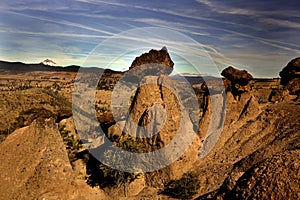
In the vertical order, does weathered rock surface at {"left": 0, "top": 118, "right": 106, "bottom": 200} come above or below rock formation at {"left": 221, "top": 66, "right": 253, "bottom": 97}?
below

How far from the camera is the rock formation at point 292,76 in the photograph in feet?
93.9

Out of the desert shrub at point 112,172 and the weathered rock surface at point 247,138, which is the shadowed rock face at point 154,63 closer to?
the desert shrub at point 112,172

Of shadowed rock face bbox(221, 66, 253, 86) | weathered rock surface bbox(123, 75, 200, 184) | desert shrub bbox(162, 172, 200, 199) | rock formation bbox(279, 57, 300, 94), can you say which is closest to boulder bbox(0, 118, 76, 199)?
weathered rock surface bbox(123, 75, 200, 184)

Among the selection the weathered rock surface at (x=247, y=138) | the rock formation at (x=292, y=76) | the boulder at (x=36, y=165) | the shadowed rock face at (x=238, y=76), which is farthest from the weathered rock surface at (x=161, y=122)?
the rock formation at (x=292, y=76)

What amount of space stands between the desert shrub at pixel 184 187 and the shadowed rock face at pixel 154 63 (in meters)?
5.95

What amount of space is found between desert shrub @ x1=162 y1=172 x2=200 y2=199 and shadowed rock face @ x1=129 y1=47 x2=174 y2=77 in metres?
5.95

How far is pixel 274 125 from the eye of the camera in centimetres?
1970

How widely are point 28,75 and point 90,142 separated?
93620mm

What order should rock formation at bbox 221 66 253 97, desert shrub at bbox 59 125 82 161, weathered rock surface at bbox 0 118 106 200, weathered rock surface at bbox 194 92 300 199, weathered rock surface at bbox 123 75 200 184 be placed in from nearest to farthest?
weathered rock surface at bbox 0 118 106 200
weathered rock surface at bbox 194 92 300 199
weathered rock surface at bbox 123 75 200 184
desert shrub at bbox 59 125 82 161
rock formation at bbox 221 66 253 97

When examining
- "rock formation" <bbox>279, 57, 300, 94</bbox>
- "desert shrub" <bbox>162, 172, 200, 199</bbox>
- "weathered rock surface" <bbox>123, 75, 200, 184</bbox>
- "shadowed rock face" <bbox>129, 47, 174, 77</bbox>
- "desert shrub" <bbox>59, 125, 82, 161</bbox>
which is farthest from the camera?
"rock formation" <bbox>279, 57, 300, 94</bbox>

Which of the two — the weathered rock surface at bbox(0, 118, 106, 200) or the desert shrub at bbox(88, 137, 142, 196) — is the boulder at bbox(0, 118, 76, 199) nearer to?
the weathered rock surface at bbox(0, 118, 106, 200)

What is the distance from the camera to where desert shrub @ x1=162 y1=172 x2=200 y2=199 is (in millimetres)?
15828

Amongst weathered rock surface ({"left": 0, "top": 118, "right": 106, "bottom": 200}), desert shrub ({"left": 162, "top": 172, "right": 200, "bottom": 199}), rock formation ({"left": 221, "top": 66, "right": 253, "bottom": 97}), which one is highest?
rock formation ({"left": 221, "top": 66, "right": 253, "bottom": 97})

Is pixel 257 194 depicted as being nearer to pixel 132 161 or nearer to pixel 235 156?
pixel 132 161
